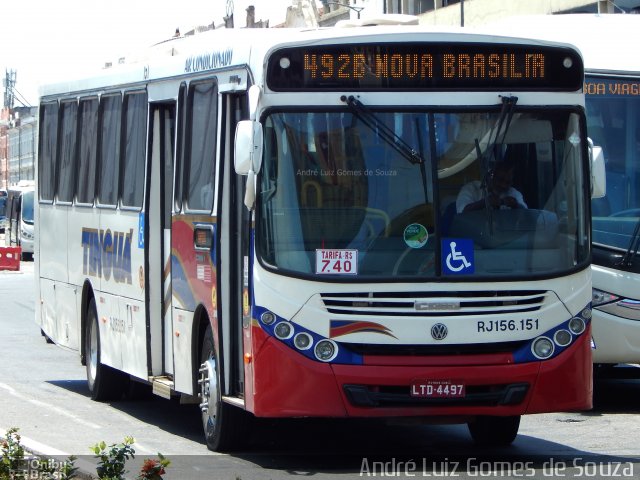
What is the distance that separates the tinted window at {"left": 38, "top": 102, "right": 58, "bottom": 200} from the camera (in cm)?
1614

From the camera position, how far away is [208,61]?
11023 millimetres

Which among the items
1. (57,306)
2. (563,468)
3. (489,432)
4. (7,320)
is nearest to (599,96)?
(489,432)

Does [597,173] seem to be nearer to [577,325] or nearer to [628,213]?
[577,325]

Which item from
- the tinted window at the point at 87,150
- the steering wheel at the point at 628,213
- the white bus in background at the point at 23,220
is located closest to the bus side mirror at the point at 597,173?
the steering wheel at the point at 628,213

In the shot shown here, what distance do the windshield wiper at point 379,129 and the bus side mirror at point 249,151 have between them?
641 millimetres

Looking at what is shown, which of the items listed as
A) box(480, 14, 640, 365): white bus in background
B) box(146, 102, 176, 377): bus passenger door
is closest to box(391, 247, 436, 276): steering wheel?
box(146, 102, 176, 377): bus passenger door

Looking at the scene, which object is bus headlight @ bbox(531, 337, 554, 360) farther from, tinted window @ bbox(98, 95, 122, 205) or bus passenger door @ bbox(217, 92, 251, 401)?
tinted window @ bbox(98, 95, 122, 205)

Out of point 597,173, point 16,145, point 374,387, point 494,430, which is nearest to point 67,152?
point 494,430

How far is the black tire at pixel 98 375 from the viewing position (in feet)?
47.2

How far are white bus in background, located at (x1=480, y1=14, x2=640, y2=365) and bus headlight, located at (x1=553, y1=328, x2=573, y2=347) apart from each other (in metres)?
3.76

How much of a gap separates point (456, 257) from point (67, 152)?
688cm

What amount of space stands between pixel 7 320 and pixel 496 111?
17.9 m

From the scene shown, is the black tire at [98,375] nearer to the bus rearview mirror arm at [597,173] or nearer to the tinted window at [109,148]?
the tinted window at [109,148]

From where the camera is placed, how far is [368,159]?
9.71 metres
